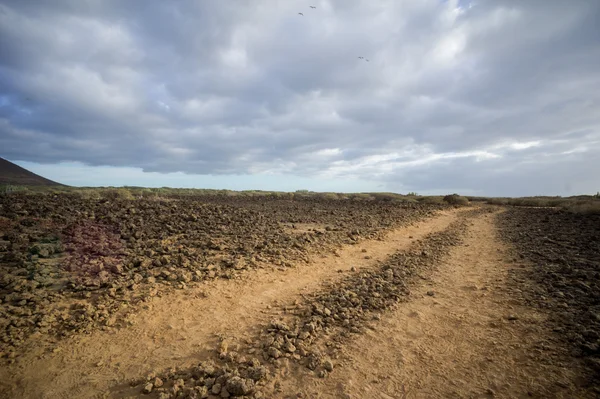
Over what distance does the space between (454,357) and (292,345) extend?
2.14 meters

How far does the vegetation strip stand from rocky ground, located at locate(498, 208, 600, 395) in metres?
2.34

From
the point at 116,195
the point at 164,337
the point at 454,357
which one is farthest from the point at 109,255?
the point at 116,195

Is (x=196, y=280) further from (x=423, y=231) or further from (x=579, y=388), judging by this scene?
(x=423, y=231)

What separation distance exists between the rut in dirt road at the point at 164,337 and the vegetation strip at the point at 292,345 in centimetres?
32

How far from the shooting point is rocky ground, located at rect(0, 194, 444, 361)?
4519 millimetres

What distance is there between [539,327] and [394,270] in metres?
3.20

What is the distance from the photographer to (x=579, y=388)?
114 inches

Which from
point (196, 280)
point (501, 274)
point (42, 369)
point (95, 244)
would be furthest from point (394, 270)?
point (95, 244)

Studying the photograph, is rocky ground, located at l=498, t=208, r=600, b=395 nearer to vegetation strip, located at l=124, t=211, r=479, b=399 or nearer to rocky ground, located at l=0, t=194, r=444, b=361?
vegetation strip, located at l=124, t=211, r=479, b=399

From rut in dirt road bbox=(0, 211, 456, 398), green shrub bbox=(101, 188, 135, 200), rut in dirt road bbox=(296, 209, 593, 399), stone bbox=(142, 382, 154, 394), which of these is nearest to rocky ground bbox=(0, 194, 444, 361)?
rut in dirt road bbox=(0, 211, 456, 398)

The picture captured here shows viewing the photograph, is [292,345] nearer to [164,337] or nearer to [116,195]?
[164,337]

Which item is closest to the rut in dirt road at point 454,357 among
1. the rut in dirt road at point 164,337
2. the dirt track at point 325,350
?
the dirt track at point 325,350

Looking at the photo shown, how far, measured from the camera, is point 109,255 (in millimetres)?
6914

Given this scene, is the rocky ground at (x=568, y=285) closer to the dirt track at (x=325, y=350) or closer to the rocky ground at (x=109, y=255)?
the dirt track at (x=325, y=350)
